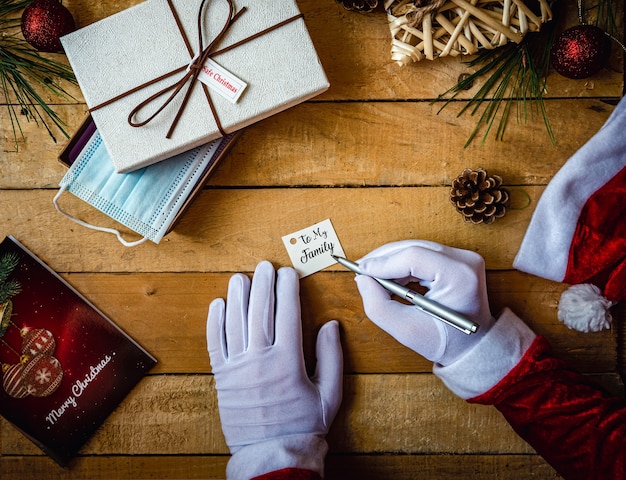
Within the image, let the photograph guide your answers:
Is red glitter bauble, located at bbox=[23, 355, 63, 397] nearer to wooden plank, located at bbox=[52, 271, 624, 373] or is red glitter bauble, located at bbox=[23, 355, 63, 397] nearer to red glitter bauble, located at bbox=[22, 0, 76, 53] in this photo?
wooden plank, located at bbox=[52, 271, 624, 373]

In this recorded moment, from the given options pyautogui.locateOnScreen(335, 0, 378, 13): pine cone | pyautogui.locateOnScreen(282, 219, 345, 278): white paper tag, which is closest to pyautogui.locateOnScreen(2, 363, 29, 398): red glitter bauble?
pyautogui.locateOnScreen(282, 219, 345, 278): white paper tag

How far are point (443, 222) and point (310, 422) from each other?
444 mm

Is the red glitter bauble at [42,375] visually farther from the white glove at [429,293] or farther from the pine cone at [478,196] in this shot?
the pine cone at [478,196]

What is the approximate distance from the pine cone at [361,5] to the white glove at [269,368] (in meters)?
0.48

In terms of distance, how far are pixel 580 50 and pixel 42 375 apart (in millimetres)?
1093

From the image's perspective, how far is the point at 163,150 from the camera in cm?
80

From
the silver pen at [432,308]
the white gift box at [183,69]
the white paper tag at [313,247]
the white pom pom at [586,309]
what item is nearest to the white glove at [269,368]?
the white paper tag at [313,247]

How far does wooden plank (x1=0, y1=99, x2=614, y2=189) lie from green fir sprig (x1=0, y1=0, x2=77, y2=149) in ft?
0.10

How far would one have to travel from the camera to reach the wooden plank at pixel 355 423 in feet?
3.07

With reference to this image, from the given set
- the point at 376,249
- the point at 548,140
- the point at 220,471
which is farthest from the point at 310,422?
the point at 548,140

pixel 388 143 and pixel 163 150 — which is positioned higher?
pixel 163 150

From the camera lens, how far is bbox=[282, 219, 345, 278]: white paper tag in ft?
3.02

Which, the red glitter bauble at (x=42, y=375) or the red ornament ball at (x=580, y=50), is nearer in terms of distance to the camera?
the red ornament ball at (x=580, y=50)

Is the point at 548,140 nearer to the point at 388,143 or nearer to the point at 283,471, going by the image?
the point at 388,143
